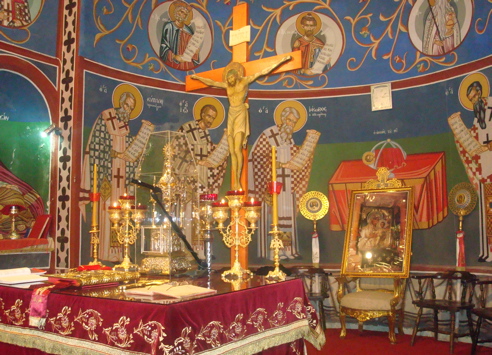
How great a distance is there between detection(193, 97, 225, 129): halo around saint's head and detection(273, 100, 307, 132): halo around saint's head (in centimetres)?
92

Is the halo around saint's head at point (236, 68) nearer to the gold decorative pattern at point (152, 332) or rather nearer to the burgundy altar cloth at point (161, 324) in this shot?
the burgundy altar cloth at point (161, 324)

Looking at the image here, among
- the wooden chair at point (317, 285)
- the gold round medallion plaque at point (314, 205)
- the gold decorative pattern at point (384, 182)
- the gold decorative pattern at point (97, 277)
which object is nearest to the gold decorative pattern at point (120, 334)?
the gold decorative pattern at point (97, 277)

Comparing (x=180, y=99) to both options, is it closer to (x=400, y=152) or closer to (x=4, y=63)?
(x=4, y=63)

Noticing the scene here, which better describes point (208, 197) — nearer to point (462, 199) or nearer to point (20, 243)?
point (20, 243)

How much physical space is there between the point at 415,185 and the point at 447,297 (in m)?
1.72

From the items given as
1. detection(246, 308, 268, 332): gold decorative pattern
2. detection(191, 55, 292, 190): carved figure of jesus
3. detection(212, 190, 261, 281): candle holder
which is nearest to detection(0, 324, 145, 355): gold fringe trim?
detection(246, 308, 268, 332): gold decorative pattern

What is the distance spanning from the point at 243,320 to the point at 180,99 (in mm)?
5597

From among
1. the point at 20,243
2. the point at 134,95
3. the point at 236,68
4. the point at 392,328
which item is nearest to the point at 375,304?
the point at 392,328

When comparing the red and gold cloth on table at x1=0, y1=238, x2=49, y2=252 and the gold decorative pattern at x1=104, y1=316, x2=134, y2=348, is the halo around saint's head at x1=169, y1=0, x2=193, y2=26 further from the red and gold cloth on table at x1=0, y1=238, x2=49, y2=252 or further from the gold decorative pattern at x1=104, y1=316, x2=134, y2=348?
the gold decorative pattern at x1=104, y1=316, x2=134, y2=348

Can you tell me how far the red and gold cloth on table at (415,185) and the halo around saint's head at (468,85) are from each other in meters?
0.80

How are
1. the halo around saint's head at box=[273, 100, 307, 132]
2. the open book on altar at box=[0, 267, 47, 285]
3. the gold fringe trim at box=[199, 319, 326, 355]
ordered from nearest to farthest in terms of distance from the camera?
the gold fringe trim at box=[199, 319, 326, 355]
the open book on altar at box=[0, 267, 47, 285]
the halo around saint's head at box=[273, 100, 307, 132]

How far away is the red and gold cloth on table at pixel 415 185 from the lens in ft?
23.9

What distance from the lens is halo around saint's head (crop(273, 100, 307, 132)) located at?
830 centimetres

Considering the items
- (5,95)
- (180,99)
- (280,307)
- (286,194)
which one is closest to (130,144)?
(180,99)
